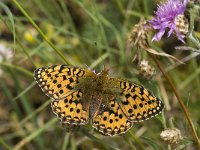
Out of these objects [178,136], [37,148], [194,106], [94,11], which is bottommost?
[178,136]

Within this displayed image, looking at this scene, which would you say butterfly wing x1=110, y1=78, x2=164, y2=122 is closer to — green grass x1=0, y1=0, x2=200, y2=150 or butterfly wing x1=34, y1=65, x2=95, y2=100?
butterfly wing x1=34, y1=65, x2=95, y2=100

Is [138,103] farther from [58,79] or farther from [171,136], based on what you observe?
[58,79]

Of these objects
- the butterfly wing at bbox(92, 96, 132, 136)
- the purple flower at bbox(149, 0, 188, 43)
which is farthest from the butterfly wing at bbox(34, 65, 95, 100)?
the purple flower at bbox(149, 0, 188, 43)

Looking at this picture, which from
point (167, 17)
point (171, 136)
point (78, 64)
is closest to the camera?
point (171, 136)

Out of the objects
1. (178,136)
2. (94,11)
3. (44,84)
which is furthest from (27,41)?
(178,136)

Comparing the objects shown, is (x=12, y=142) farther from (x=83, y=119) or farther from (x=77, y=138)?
(x=83, y=119)

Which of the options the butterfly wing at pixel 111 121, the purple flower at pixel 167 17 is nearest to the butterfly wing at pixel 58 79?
the butterfly wing at pixel 111 121

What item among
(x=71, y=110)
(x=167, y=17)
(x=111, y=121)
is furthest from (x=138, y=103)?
(x=167, y=17)

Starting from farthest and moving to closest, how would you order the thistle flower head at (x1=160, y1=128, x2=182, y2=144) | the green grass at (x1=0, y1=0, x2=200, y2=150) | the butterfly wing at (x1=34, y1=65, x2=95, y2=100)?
the green grass at (x1=0, y1=0, x2=200, y2=150) < the butterfly wing at (x1=34, y1=65, x2=95, y2=100) < the thistle flower head at (x1=160, y1=128, x2=182, y2=144)
